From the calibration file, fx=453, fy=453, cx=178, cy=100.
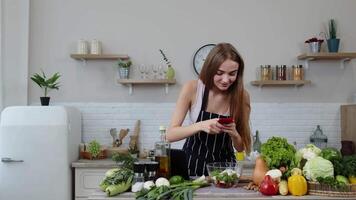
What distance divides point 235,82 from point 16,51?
10.3ft

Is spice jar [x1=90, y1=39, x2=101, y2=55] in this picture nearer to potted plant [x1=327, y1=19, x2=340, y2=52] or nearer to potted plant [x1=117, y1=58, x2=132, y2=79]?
potted plant [x1=117, y1=58, x2=132, y2=79]

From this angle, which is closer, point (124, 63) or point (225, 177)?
point (225, 177)

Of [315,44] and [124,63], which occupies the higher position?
[315,44]

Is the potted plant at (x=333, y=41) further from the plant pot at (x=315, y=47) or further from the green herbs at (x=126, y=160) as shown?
the green herbs at (x=126, y=160)

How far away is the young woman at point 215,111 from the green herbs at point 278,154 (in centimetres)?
23

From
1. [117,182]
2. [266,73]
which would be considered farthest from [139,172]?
[266,73]

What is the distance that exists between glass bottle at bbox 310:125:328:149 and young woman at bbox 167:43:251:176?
2.38 metres

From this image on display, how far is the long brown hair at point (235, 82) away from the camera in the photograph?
2271 mm

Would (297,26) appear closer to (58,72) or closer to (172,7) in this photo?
(172,7)

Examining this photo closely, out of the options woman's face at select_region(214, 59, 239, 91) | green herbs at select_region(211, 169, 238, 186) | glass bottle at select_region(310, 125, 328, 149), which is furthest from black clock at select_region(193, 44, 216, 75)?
green herbs at select_region(211, 169, 238, 186)

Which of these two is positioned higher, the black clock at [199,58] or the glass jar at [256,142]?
the black clock at [199,58]

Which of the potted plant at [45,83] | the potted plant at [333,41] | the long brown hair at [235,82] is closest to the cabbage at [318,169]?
the long brown hair at [235,82]

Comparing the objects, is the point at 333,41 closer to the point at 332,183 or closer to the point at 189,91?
the point at 189,91

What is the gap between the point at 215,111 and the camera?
2582 millimetres
